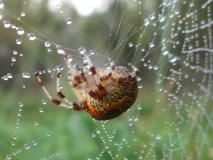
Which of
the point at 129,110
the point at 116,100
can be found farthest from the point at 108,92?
the point at 129,110

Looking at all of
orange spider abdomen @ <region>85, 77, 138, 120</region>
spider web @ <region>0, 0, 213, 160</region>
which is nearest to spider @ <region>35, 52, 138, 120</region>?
orange spider abdomen @ <region>85, 77, 138, 120</region>

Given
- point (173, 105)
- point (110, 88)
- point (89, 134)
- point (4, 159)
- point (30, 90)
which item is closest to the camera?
point (110, 88)

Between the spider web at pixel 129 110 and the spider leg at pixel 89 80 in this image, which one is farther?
the spider web at pixel 129 110

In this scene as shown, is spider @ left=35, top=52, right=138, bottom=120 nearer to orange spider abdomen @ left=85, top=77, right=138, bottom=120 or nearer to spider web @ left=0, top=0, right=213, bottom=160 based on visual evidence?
orange spider abdomen @ left=85, top=77, right=138, bottom=120

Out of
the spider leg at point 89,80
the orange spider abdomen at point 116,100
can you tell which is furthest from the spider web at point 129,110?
the orange spider abdomen at point 116,100

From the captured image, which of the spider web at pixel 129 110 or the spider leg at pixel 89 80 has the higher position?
the spider web at pixel 129 110

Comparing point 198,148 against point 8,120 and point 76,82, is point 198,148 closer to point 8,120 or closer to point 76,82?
point 8,120

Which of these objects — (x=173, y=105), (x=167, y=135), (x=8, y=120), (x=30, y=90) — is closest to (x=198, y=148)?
(x=167, y=135)

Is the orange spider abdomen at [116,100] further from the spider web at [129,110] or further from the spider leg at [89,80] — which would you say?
the spider web at [129,110]
